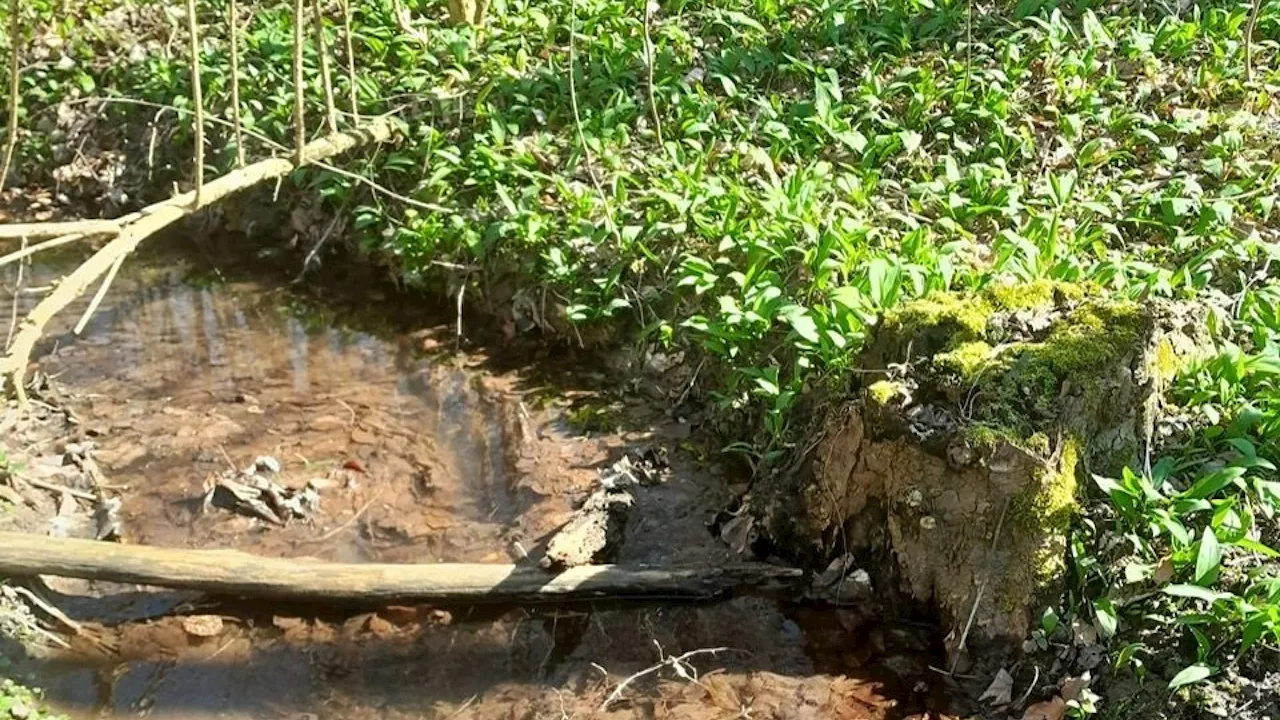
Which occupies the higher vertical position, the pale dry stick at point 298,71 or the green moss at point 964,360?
the pale dry stick at point 298,71

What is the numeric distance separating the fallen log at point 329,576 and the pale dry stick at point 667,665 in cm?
28

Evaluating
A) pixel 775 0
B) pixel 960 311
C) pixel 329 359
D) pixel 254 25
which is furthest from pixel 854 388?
pixel 254 25

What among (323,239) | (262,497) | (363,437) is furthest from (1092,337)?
(323,239)

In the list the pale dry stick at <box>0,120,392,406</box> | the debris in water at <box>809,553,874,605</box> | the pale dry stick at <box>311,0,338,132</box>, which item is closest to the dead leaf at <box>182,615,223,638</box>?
the pale dry stick at <box>0,120,392,406</box>

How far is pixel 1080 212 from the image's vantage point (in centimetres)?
558

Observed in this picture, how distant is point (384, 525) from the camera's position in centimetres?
482

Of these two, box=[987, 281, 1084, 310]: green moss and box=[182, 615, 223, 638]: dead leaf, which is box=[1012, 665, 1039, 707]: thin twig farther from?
box=[182, 615, 223, 638]: dead leaf

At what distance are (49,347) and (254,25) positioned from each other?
332cm

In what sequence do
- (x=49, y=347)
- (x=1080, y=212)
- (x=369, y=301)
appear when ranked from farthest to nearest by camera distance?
(x=369, y=301), (x=49, y=347), (x=1080, y=212)

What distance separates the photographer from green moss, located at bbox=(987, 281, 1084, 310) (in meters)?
4.17

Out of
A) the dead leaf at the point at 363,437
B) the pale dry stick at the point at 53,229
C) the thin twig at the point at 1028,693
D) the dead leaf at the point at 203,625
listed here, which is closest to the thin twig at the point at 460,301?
the dead leaf at the point at 363,437

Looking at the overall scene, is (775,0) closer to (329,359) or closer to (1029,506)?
(329,359)

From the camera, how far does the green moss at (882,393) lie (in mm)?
3979

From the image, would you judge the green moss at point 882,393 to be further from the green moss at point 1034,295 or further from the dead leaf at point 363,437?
the dead leaf at point 363,437
